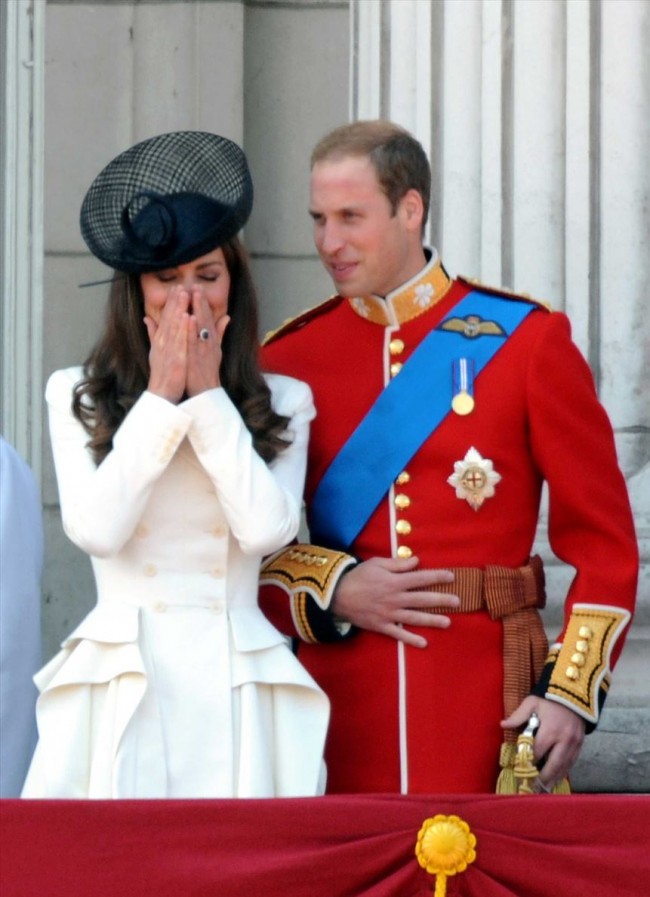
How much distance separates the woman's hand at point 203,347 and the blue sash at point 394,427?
365 millimetres

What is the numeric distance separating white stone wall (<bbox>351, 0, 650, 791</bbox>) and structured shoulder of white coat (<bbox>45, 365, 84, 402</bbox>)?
1624mm

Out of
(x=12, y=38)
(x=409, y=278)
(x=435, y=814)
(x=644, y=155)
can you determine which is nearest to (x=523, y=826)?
(x=435, y=814)

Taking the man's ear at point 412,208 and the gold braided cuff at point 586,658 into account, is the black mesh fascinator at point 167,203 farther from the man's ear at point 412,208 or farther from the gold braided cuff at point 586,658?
the gold braided cuff at point 586,658

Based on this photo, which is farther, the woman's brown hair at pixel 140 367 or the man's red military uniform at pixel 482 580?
the man's red military uniform at pixel 482 580

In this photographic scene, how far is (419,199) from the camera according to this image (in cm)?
424

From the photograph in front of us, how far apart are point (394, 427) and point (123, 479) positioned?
0.63 metres

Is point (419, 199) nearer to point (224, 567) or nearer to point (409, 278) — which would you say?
point (409, 278)

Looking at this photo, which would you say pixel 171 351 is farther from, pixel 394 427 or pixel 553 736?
pixel 553 736

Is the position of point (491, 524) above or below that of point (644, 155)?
below

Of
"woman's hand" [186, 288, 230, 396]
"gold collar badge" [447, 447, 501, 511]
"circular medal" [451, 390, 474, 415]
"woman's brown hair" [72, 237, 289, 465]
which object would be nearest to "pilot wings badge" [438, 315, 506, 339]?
"circular medal" [451, 390, 474, 415]

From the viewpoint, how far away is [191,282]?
155 inches

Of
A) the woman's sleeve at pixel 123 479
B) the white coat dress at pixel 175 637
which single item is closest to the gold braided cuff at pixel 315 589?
the white coat dress at pixel 175 637

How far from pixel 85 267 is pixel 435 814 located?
2708mm

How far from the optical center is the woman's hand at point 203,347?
150 inches
